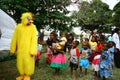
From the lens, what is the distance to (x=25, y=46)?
26.8 feet

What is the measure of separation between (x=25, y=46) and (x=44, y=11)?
1018cm

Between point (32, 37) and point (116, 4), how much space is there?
34.9 meters

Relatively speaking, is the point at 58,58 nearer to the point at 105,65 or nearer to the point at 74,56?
the point at 74,56

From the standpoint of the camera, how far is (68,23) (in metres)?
19.0

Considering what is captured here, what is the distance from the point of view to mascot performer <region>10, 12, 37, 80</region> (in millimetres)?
8156

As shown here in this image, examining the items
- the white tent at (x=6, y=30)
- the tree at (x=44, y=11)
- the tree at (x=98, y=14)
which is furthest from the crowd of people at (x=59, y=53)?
the tree at (x=98, y=14)

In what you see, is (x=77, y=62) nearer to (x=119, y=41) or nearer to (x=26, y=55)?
(x=119, y=41)

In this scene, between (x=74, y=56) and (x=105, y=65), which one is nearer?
(x=105, y=65)

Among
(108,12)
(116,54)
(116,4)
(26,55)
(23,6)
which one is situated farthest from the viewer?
(108,12)

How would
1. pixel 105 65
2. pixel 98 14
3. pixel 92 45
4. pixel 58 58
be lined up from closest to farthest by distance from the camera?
pixel 105 65 < pixel 58 58 < pixel 92 45 < pixel 98 14

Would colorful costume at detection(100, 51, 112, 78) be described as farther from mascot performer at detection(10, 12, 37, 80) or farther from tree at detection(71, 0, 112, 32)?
tree at detection(71, 0, 112, 32)

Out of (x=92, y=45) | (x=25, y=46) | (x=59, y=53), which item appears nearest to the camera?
(x=25, y=46)

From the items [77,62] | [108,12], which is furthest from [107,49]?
[108,12]

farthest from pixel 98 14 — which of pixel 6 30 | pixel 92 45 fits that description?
pixel 6 30
